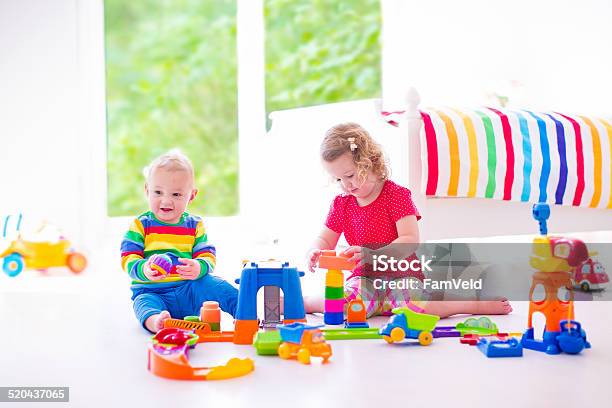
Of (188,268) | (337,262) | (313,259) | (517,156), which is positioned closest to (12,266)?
(188,268)

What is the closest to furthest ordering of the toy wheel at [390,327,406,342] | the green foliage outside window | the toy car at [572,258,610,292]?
1. the toy wheel at [390,327,406,342]
2. the toy car at [572,258,610,292]
3. the green foliage outside window

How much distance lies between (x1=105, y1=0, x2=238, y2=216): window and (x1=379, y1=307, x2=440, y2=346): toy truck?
3615 millimetres

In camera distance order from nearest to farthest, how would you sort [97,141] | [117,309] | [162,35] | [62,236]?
[117,309]
[62,236]
[97,141]
[162,35]

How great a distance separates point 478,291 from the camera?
183 cm

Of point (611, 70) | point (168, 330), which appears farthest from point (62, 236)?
point (611, 70)

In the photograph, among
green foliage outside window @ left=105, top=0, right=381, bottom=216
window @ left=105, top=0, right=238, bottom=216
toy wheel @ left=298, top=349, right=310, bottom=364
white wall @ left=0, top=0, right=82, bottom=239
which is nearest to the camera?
toy wheel @ left=298, top=349, right=310, bottom=364

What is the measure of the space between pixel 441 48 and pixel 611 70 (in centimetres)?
98

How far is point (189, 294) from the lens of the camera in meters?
1.76

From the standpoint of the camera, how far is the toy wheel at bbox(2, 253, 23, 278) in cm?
274

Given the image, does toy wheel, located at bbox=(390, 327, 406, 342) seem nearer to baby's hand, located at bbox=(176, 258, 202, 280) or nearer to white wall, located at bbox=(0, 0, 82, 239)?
baby's hand, located at bbox=(176, 258, 202, 280)

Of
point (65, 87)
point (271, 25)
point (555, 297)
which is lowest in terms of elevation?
point (555, 297)

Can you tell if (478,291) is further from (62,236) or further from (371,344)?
(62,236)

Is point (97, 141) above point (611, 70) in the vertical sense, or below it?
below

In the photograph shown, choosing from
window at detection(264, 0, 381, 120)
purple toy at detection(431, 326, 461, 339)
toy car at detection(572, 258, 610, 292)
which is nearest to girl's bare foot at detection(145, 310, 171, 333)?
purple toy at detection(431, 326, 461, 339)
